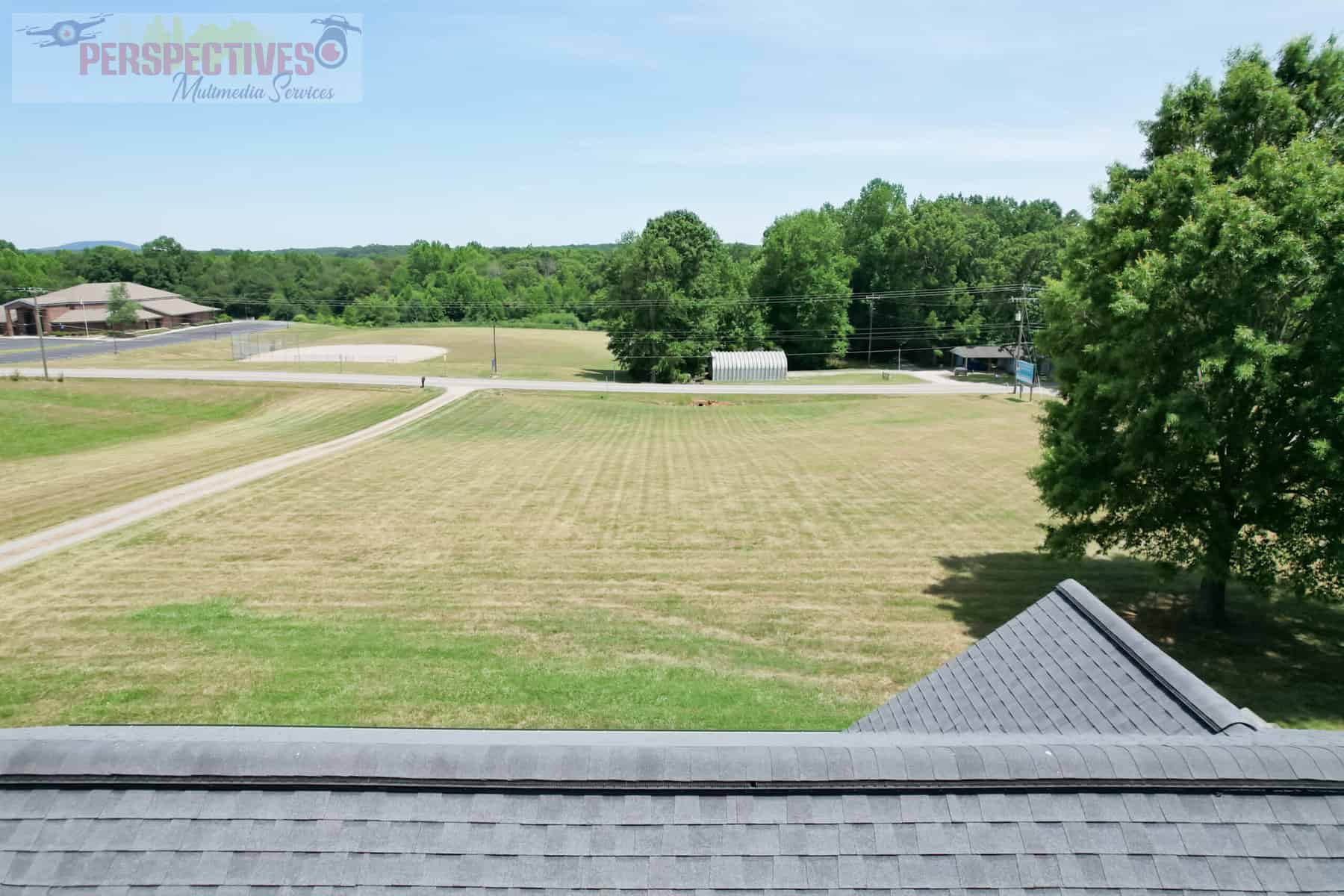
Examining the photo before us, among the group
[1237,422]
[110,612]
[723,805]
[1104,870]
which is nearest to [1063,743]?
[1104,870]

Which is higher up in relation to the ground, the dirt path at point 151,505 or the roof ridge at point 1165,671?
the roof ridge at point 1165,671

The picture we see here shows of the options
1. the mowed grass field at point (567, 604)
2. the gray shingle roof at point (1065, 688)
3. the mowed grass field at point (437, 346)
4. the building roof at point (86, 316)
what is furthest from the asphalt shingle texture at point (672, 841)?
the building roof at point (86, 316)

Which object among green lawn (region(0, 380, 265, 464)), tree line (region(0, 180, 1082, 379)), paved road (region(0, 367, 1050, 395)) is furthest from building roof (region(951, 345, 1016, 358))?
green lawn (region(0, 380, 265, 464))

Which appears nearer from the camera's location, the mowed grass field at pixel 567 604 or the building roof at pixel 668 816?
the building roof at pixel 668 816

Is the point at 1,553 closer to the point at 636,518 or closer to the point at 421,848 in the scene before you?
the point at 636,518

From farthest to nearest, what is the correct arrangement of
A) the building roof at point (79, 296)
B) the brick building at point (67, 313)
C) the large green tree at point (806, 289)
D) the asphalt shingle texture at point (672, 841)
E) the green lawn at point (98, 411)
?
the building roof at point (79, 296) < the brick building at point (67, 313) < the large green tree at point (806, 289) < the green lawn at point (98, 411) < the asphalt shingle texture at point (672, 841)

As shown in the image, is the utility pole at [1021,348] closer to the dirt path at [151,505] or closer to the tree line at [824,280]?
the tree line at [824,280]
